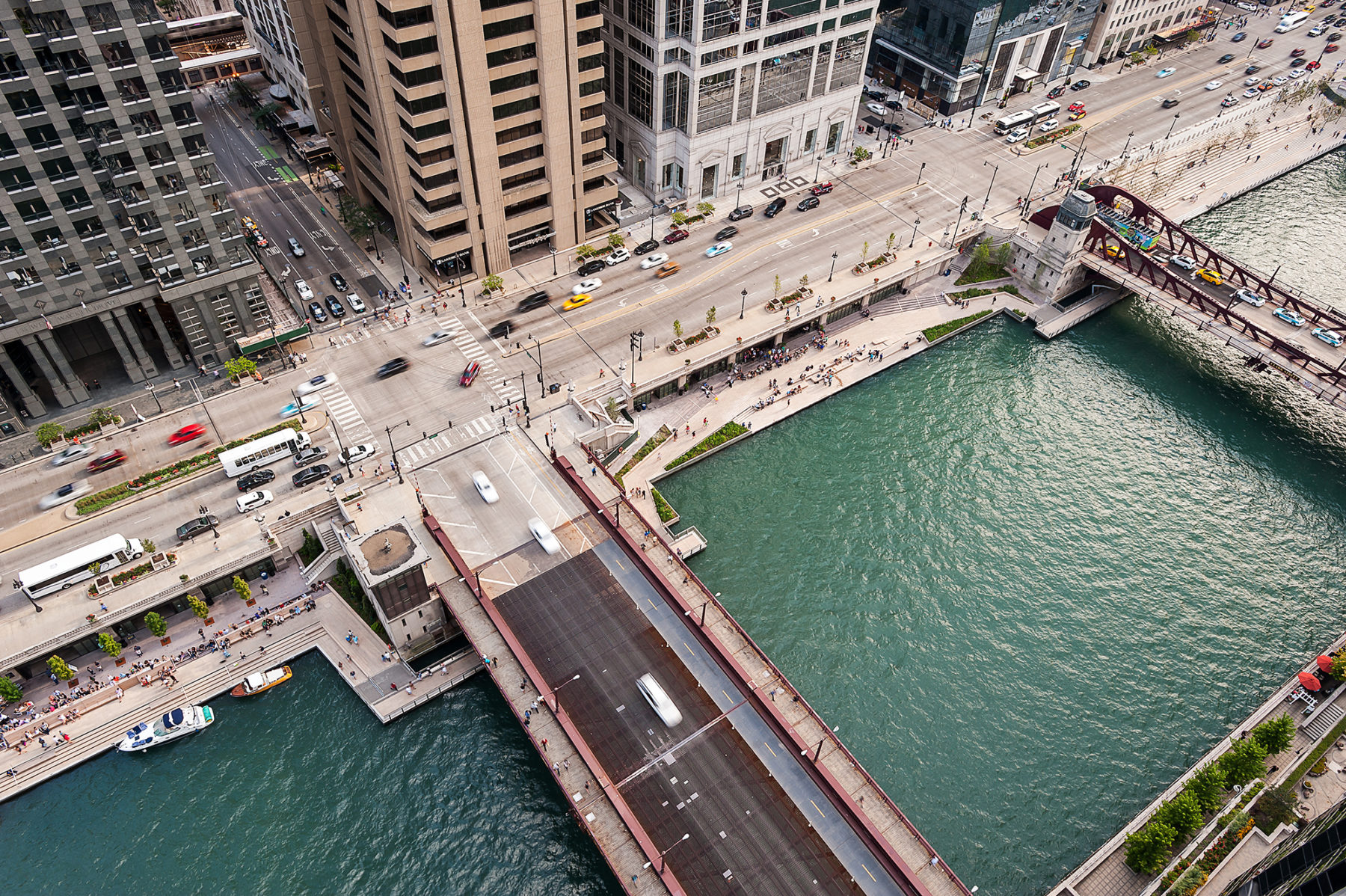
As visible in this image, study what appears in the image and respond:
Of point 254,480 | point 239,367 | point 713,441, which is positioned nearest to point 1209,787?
point 713,441

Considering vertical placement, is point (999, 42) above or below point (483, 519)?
above

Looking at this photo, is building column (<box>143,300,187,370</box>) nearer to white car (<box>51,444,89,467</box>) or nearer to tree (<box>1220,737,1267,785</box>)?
white car (<box>51,444,89,467</box>)

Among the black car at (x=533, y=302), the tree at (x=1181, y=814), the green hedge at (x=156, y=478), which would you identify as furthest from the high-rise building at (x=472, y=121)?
the tree at (x=1181, y=814)

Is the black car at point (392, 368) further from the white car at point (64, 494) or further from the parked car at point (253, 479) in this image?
the white car at point (64, 494)

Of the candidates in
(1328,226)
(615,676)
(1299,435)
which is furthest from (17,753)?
(1328,226)

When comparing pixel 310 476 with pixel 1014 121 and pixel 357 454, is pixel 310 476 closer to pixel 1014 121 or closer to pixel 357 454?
pixel 357 454

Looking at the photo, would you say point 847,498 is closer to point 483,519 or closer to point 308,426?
point 483,519

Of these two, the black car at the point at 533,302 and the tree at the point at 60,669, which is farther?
the black car at the point at 533,302
